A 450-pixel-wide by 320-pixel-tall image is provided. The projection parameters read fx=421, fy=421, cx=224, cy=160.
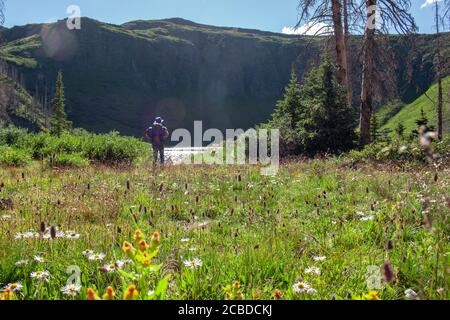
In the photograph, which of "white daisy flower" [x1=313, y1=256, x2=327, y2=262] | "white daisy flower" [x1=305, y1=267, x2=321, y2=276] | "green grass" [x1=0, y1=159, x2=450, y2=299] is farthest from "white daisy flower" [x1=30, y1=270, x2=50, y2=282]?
"white daisy flower" [x1=313, y1=256, x2=327, y2=262]

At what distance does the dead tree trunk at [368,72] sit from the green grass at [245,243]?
29.7 feet

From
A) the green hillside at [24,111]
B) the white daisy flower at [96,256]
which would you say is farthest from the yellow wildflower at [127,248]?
the green hillside at [24,111]

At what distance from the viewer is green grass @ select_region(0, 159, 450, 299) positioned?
3.15 m

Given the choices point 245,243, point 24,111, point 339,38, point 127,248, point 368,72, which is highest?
point 24,111

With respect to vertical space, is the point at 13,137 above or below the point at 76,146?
above

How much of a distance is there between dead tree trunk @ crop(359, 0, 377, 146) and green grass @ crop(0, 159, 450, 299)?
9040mm

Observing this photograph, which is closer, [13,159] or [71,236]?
[71,236]

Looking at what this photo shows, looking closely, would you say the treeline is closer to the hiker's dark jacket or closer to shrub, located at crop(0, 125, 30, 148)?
the hiker's dark jacket

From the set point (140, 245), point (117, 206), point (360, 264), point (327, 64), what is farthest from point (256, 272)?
point (327, 64)

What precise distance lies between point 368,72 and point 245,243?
1372 cm

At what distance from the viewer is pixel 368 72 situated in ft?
53.4

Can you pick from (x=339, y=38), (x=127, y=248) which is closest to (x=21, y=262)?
(x=127, y=248)

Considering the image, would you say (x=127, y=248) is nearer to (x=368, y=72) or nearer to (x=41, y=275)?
(x=41, y=275)
